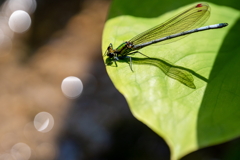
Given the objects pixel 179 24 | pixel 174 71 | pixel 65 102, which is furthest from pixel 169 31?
pixel 65 102

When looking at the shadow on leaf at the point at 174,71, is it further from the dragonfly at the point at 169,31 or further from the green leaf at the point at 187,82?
the dragonfly at the point at 169,31

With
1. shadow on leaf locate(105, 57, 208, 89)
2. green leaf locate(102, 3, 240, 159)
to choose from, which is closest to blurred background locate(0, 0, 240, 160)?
green leaf locate(102, 3, 240, 159)

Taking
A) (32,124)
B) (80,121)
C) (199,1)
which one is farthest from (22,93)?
(199,1)

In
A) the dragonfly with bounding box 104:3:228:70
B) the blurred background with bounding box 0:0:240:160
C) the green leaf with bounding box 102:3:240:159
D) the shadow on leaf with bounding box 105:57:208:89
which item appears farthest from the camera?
the blurred background with bounding box 0:0:240:160

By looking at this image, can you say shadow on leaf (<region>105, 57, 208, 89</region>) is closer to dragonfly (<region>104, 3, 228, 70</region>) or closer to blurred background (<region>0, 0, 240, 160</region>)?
dragonfly (<region>104, 3, 228, 70</region>)

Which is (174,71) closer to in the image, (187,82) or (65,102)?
(187,82)

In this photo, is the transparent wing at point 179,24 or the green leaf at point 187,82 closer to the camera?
the green leaf at point 187,82

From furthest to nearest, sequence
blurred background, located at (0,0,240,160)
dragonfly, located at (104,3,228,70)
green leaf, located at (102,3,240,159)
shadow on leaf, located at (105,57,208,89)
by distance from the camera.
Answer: blurred background, located at (0,0,240,160) → dragonfly, located at (104,3,228,70) → shadow on leaf, located at (105,57,208,89) → green leaf, located at (102,3,240,159)

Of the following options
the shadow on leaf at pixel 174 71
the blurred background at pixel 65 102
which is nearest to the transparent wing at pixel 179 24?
the shadow on leaf at pixel 174 71
